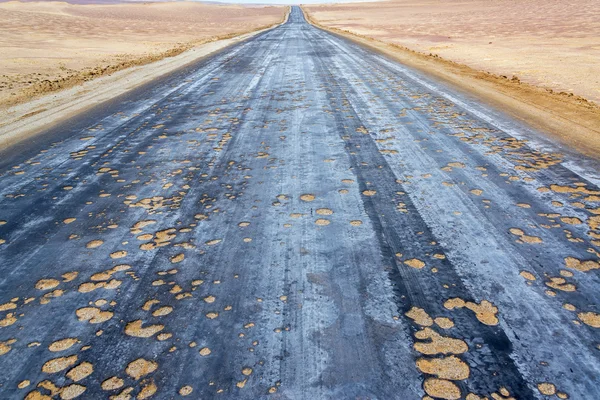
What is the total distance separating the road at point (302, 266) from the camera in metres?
1.95

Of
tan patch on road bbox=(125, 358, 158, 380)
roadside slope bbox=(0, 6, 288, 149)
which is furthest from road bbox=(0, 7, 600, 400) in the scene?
roadside slope bbox=(0, 6, 288, 149)

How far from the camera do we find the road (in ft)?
6.40

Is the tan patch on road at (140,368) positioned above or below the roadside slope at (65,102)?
below

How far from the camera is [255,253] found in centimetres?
290

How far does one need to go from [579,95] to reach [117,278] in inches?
332

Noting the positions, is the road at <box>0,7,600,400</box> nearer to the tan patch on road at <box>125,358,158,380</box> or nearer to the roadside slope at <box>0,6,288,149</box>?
the tan patch on road at <box>125,358,158,380</box>

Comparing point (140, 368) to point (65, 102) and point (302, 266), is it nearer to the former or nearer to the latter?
point (302, 266)

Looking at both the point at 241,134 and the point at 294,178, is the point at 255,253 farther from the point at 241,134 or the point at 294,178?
the point at 241,134

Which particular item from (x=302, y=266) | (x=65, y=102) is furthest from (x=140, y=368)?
(x=65, y=102)

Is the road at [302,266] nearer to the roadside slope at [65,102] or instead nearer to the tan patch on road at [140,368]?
the tan patch on road at [140,368]

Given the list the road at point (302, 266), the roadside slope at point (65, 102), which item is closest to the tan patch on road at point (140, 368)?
the road at point (302, 266)

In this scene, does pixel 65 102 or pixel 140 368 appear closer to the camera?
pixel 140 368

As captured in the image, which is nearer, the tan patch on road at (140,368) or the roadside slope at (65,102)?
the tan patch on road at (140,368)

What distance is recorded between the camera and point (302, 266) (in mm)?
2742
